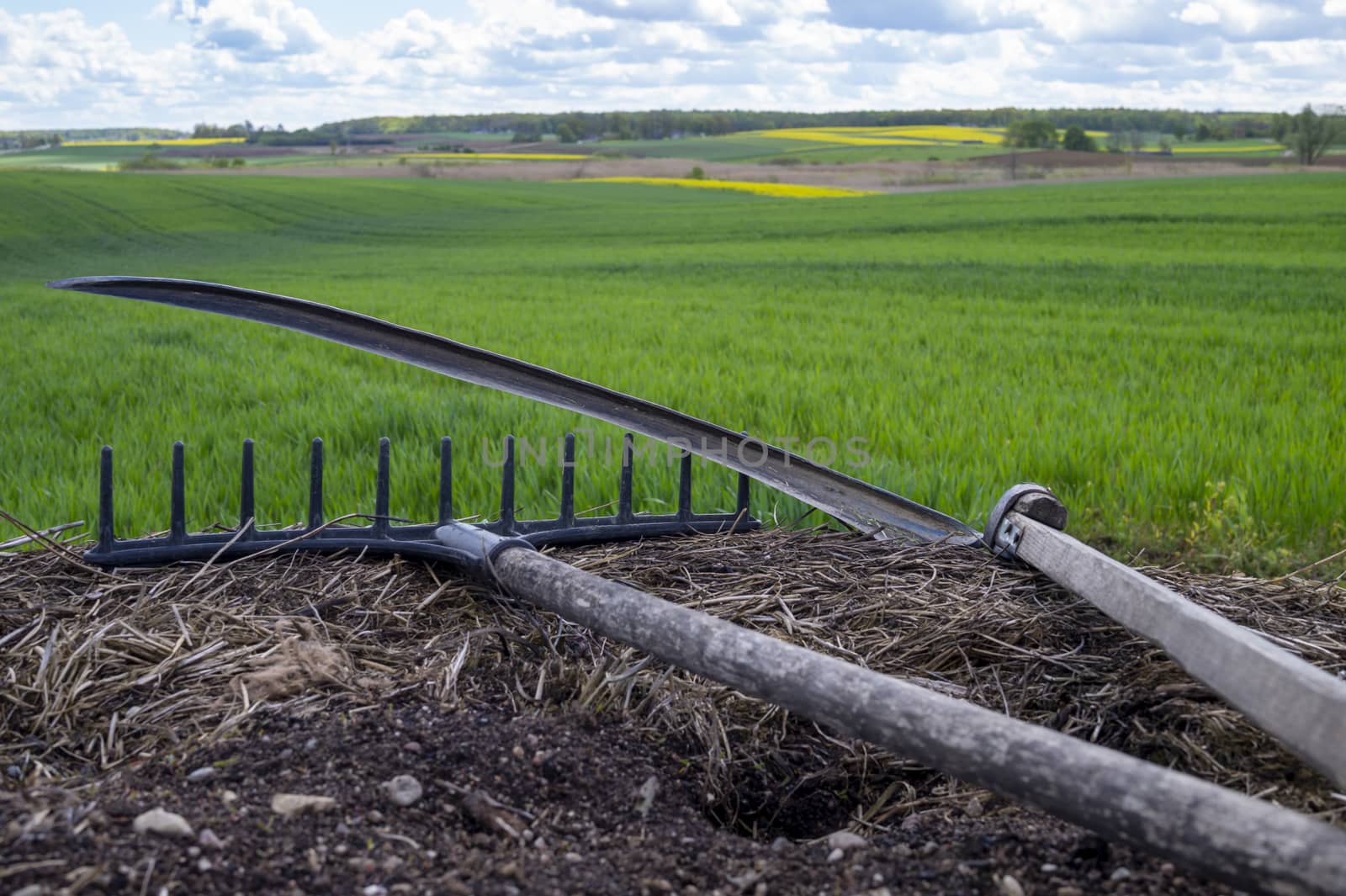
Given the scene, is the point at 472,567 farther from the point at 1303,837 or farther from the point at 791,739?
the point at 1303,837

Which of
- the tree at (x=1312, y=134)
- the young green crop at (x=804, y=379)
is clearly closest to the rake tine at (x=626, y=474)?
the young green crop at (x=804, y=379)

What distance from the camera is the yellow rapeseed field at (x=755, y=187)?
48.6 m

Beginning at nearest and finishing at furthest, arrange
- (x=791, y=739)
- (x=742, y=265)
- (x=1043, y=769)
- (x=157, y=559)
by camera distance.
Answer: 1. (x=1043, y=769)
2. (x=791, y=739)
3. (x=157, y=559)
4. (x=742, y=265)

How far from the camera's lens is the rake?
1248 mm

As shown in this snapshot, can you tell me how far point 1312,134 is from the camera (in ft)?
193

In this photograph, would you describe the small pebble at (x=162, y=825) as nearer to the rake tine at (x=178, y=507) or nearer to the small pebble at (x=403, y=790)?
the small pebble at (x=403, y=790)

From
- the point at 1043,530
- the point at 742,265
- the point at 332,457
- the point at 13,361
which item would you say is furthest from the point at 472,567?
the point at 742,265

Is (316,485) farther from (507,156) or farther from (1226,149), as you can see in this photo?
(1226,149)

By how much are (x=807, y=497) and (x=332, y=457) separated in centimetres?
258

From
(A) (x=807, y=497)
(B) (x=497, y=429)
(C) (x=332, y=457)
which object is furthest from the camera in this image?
(B) (x=497, y=429)

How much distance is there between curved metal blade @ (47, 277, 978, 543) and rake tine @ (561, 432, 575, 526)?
0.49 ft

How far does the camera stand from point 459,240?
29.3 meters

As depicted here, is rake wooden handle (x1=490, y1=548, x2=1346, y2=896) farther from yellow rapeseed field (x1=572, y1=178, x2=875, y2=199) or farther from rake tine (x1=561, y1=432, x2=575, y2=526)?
yellow rapeseed field (x1=572, y1=178, x2=875, y2=199)

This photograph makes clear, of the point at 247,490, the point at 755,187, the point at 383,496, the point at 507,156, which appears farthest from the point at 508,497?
the point at 507,156
